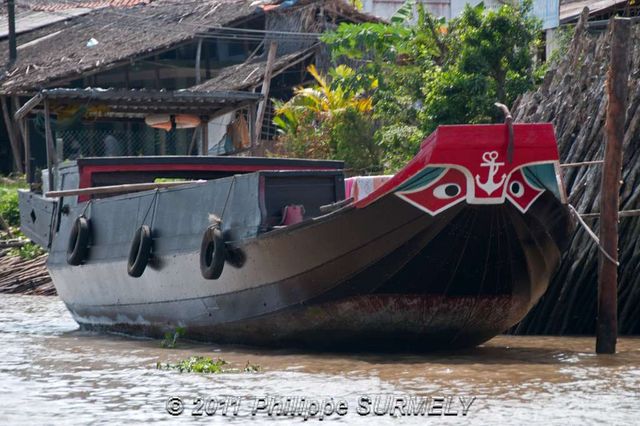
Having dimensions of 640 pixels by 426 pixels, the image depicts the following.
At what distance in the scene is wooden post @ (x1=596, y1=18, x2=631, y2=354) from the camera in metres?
8.50

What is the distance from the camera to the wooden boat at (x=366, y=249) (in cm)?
801

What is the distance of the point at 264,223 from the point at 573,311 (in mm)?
3035

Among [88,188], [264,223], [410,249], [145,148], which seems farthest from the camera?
[145,148]

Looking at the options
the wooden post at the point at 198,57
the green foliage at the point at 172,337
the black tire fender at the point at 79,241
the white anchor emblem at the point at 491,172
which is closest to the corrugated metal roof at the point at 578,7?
the wooden post at the point at 198,57

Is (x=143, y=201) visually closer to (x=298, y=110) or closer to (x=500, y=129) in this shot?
(x=500, y=129)

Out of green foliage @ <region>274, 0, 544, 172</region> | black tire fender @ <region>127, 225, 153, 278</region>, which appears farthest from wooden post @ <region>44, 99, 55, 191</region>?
green foliage @ <region>274, 0, 544, 172</region>

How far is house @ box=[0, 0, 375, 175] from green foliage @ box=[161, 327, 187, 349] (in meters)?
12.1

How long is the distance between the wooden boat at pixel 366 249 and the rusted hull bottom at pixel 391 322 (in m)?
0.01

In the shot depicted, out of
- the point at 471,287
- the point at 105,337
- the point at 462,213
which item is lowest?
the point at 105,337

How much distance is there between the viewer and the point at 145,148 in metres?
23.5

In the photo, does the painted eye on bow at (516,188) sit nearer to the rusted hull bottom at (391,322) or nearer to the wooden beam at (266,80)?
the rusted hull bottom at (391,322)

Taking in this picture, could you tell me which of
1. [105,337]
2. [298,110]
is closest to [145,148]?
[298,110]

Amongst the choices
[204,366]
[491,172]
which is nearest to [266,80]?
[204,366]

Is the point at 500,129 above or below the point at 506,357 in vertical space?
above
